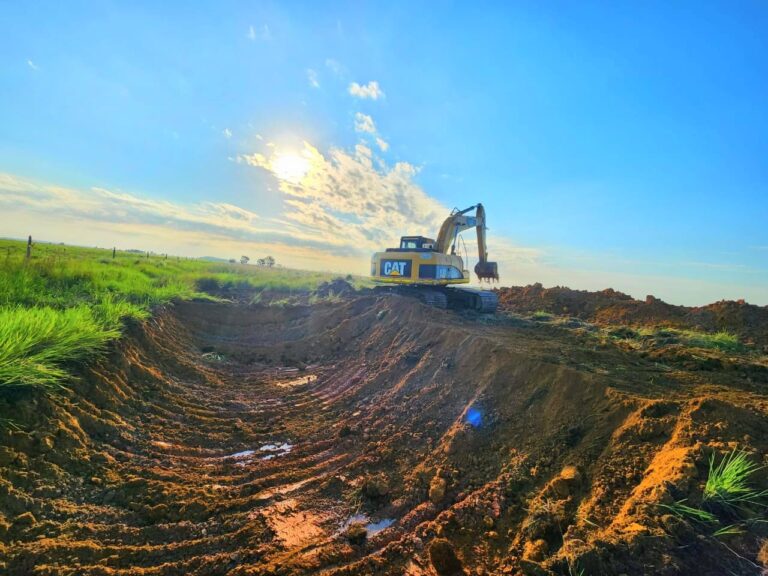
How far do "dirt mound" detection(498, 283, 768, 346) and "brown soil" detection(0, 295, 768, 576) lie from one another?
25.2ft

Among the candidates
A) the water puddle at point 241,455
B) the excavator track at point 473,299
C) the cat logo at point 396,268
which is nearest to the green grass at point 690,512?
the water puddle at point 241,455

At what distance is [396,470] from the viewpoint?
4.46m

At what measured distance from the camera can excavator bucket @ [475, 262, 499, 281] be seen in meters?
16.5

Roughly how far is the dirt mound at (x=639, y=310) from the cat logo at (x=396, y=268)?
8.99 m

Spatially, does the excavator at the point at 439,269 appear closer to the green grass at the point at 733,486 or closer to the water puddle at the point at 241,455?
the water puddle at the point at 241,455

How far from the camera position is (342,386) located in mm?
7918

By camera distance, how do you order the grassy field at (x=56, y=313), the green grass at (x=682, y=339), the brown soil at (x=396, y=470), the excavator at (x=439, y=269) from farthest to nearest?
the excavator at (x=439, y=269), the green grass at (x=682, y=339), the grassy field at (x=56, y=313), the brown soil at (x=396, y=470)

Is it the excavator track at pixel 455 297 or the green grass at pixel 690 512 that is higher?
the excavator track at pixel 455 297

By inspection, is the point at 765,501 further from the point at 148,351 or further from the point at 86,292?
the point at 86,292

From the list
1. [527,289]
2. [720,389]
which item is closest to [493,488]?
[720,389]

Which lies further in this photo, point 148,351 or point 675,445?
point 148,351

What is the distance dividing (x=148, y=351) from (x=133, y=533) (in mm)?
5163

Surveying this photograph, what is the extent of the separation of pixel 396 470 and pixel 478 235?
13.6 m

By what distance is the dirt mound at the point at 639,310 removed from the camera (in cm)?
1198
